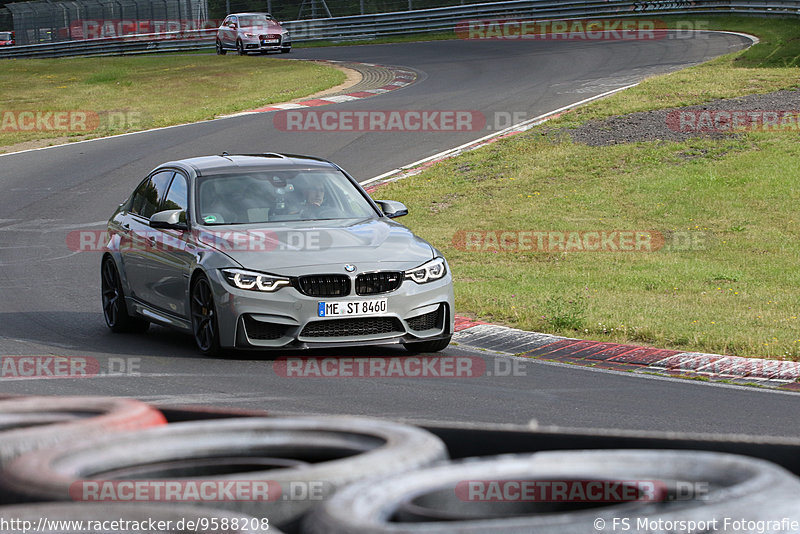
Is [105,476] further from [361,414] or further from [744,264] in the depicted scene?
[744,264]

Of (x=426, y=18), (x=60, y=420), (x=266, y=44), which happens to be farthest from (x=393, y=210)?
(x=426, y=18)

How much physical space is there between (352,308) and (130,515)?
632 cm

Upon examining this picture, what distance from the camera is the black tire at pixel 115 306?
11.3 m

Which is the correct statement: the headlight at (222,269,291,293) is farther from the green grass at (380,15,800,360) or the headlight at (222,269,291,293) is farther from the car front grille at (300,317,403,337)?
the green grass at (380,15,800,360)

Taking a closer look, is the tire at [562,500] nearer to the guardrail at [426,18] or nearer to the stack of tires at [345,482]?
the stack of tires at [345,482]

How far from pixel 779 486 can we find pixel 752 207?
16035 millimetres

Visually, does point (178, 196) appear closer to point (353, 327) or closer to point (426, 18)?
point (353, 327)

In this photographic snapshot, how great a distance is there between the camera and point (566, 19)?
47.8m

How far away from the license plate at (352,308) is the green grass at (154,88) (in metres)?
20.8

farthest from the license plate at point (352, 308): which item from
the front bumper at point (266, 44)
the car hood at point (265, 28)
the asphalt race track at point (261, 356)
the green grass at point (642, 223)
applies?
the car hood at point (265, 28)

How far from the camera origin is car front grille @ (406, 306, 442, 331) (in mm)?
9742

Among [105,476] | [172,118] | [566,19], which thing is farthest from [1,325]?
[566,19]

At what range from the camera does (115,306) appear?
11.4 meters

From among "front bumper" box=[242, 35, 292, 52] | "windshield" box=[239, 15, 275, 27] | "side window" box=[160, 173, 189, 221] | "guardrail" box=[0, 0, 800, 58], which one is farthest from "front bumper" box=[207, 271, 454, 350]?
"windshield" box=[239, 15, 275, 27]
